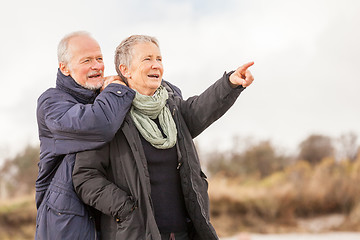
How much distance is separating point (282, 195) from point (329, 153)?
2392 mm

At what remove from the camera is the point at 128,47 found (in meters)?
2.94

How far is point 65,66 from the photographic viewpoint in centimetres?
299

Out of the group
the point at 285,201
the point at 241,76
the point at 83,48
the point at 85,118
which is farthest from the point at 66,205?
the point at 285,201

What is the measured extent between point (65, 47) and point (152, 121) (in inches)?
25.5

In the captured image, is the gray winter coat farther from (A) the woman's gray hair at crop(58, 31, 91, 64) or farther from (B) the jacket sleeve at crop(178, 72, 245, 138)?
(A) the woman's gray hair at crop(58, 31, 91, 64)

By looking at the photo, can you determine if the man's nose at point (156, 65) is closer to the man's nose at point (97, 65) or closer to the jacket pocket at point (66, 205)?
the man's nose at point (97, 65)

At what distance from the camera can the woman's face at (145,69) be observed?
288 centimetres

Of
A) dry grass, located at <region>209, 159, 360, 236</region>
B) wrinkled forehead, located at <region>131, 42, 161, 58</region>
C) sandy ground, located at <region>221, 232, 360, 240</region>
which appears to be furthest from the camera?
dry grass, located at <region>209, 159, 360, 236</region>

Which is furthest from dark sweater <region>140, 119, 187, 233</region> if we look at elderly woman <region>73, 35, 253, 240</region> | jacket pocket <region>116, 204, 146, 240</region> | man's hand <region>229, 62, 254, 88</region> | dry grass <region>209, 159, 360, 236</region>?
dry grass <region>209, 159, 360, 236</region>

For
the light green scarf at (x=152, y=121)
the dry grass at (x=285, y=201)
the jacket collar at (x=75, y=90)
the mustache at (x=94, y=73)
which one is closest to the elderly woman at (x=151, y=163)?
the light green scarf at (x=152, y=121)

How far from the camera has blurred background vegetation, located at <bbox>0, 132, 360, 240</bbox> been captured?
9.90m

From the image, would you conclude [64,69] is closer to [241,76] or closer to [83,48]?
[83,48]

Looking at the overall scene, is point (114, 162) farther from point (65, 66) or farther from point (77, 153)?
point (65, 66)

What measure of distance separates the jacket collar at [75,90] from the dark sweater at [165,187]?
0.37m
